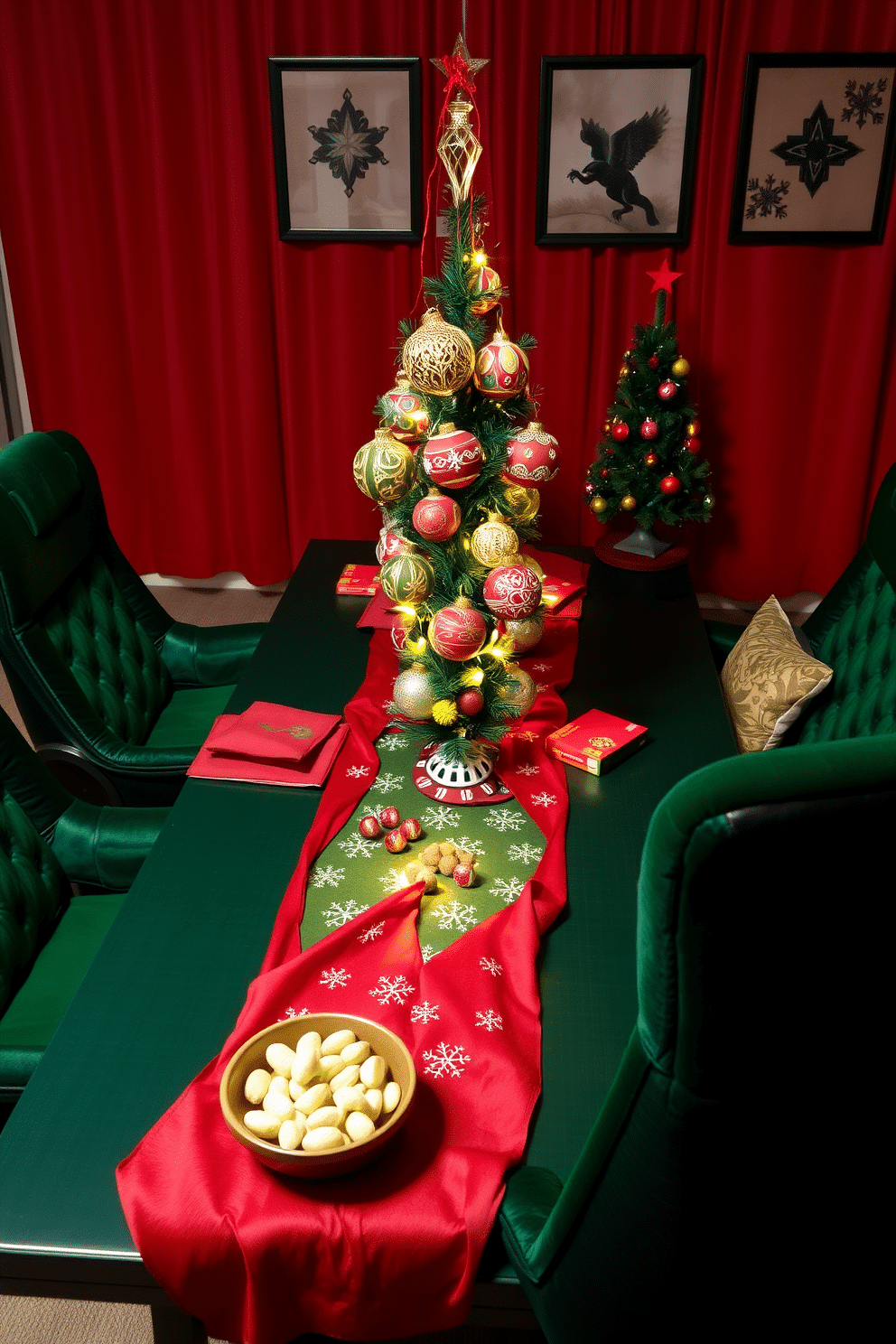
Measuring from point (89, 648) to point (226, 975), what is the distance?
3.68 feet

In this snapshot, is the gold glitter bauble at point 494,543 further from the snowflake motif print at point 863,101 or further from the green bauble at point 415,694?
the snowflake motif print at point 863,101

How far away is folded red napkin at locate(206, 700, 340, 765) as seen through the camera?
6.11 ft

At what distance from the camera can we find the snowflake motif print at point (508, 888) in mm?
1565

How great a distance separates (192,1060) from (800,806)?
2.99 feet

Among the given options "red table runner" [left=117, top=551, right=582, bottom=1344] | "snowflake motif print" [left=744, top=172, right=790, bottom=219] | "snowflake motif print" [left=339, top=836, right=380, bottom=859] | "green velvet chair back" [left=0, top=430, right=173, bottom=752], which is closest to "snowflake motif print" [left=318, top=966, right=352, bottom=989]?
"red table runner" [left=117, top=551, right=582, bottom=1344]

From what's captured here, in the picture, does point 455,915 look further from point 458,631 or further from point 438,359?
point 438,359

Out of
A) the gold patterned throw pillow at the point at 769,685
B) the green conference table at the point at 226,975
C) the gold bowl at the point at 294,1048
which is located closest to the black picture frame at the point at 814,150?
the gold patterned throw pillow at the point at 769,685

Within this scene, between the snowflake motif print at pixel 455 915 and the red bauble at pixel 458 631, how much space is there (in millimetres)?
382

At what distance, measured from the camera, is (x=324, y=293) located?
3.74 metres

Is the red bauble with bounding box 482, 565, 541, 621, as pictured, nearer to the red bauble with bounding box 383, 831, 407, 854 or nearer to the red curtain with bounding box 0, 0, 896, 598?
the red bauble with bounding box 383, 831, 407, 854

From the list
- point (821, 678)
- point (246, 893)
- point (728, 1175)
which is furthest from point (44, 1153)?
point (821, 678)

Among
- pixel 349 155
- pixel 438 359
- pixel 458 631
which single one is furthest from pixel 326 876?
pixel 349 155

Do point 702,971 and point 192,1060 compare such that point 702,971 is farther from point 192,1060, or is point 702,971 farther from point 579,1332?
point 192,1060

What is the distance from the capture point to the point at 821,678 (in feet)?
7.20
